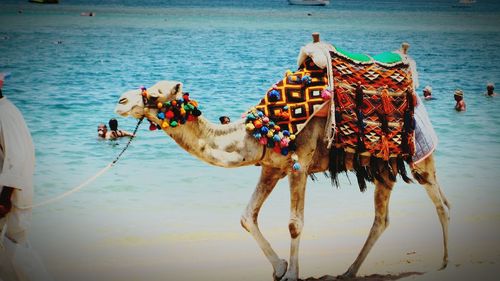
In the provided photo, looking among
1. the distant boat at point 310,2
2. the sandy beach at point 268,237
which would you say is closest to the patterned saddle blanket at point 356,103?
the sandy beach at point 268,237

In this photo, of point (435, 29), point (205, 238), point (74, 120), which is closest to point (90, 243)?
point (205, 238)

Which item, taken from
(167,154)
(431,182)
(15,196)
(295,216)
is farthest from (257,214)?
(167,154)

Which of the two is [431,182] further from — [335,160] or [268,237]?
[268,237]

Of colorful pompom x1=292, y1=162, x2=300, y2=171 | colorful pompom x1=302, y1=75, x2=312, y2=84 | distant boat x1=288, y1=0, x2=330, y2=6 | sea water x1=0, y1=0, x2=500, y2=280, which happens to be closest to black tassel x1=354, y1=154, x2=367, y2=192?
colorful pompom x1=292, y1=162, x2=300, y2=171

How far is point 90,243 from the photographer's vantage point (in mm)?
8789

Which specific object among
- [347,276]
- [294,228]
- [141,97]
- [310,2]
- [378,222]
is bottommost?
[310,2]

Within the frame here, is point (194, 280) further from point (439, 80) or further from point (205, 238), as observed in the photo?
point (439, 80)

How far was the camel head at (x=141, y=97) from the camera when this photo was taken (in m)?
5.86

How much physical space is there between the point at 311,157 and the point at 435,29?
52272mm

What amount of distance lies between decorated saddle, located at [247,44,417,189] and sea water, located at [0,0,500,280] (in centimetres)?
205

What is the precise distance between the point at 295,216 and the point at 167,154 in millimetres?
7755

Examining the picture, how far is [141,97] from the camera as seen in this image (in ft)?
19.4

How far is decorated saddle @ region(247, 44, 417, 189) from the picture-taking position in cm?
630

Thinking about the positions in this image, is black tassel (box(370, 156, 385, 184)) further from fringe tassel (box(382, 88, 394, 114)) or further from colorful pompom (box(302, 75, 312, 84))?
colorful pompom (box(302, 75, 312, 84))
